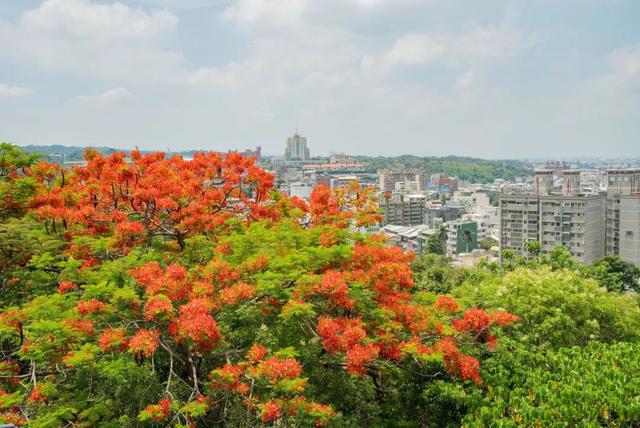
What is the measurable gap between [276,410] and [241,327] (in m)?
1.76

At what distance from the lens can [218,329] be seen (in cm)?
662

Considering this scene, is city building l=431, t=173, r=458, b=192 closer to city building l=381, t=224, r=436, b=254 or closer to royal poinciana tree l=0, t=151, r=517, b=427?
city building l=381, t=224, r=436, b=254

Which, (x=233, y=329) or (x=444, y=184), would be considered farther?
(x=444, y=184)

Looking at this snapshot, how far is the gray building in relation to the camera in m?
56.9

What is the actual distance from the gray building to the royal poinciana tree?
4886 centimetres

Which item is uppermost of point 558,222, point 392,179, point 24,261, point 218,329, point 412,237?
point 392,179

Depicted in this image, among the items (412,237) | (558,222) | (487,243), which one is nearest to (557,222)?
(558,222)

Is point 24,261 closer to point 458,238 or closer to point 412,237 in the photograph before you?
point 458,238

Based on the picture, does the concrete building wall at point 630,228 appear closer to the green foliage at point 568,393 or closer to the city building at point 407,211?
the green foliage at point 568,393

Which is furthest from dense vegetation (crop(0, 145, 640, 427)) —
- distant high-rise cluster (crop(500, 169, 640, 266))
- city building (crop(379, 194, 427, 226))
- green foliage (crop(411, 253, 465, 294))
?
city building (crop(379, 194, 427, 226))

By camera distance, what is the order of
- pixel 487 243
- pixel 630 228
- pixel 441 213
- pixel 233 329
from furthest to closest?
pixel 441 213 → pixel 487 243 → pixel 630 228 → pixel 233 329

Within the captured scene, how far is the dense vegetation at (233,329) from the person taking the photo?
21.3ft

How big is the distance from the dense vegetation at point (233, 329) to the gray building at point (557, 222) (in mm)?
48638

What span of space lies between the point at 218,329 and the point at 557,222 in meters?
57.4
